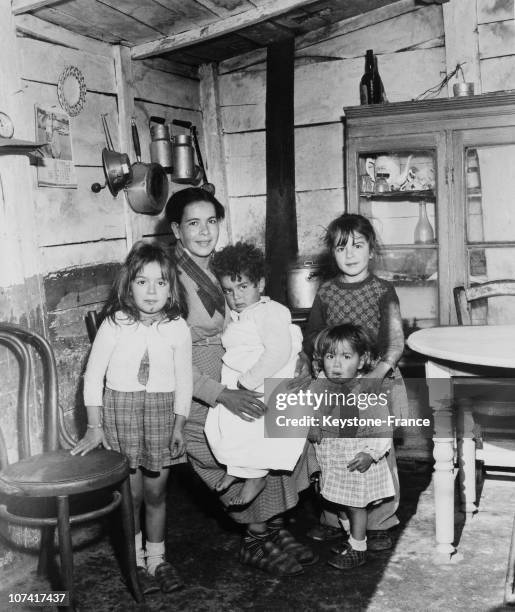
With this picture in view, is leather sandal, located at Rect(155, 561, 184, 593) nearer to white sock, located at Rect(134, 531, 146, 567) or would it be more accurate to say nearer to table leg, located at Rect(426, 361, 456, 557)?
white sock, located at Rect(134, 531, 146, 567)

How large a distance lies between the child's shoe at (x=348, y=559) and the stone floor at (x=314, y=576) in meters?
0.02

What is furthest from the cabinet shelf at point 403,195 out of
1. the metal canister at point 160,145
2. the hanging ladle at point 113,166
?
the hanging ladle at point 113,166

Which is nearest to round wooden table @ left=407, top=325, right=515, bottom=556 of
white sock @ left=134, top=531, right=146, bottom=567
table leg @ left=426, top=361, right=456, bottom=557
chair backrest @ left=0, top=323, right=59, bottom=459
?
table leg @ left=426, top=361, right=456, bottom=557

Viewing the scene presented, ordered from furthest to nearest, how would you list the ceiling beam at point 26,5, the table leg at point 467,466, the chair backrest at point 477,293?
the chair backrest at point 477,293
the table leg at point 467,466
the ceiling beam at point 26,5

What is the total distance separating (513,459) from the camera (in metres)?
2.89

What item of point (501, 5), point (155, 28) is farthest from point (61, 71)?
point (501, 5)

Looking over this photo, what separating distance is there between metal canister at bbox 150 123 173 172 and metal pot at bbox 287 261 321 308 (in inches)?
38.0

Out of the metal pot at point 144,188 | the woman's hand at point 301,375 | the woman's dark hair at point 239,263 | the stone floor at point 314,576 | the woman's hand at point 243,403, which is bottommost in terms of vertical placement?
the stone floor at point 314,576

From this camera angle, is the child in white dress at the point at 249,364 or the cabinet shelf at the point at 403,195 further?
the cabinet shelf at the point at 403,195

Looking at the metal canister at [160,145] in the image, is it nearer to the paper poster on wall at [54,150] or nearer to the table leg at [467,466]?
the paper poster on wall at [54,150]

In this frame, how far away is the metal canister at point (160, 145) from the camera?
3920 mm

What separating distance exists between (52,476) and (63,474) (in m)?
0.03

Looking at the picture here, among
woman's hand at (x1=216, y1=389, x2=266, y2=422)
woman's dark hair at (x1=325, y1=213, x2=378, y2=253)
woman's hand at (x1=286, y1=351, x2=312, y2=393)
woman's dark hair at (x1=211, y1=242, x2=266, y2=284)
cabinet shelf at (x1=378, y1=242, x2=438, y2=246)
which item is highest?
woman's dark hair at (x1=325, y1=213, x2=378, y2=253)

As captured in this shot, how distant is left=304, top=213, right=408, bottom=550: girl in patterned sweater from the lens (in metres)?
2.86
